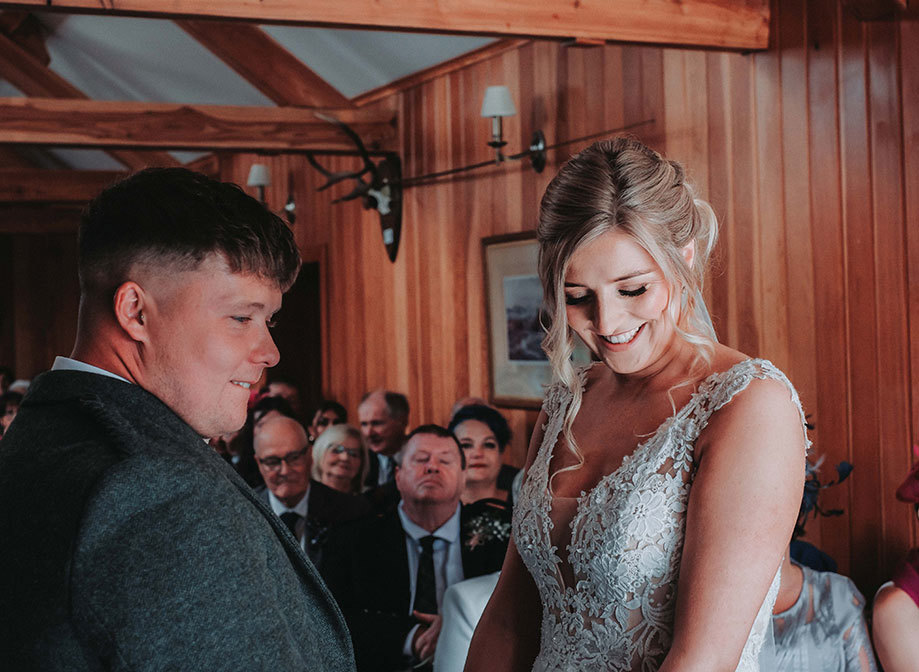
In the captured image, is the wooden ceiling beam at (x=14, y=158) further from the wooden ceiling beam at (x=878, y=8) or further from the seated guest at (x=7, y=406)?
the wooden ceiling beam at (x=878, y=8)

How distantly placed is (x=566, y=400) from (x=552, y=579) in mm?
309

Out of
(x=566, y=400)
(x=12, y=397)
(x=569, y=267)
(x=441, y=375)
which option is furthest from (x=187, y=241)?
(x=12, y=397)

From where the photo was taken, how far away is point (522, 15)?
341 centimetres

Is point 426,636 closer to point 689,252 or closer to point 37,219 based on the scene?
point 689,252

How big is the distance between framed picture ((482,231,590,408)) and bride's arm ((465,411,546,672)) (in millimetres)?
3327

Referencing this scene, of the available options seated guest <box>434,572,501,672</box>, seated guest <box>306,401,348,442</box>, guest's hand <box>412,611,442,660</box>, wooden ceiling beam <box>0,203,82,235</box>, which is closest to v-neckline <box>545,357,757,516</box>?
seated guest <box>434,572,501,672</box>

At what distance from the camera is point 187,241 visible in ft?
3.10

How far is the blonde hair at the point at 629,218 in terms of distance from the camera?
139 centimetres

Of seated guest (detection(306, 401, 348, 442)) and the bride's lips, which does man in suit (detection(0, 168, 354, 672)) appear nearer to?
the bride's lips

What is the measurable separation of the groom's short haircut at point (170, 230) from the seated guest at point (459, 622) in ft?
4.60

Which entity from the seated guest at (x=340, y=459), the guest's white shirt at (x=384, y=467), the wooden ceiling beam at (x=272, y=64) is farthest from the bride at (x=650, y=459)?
the wooden ceiling beam at (x=272, y=64)

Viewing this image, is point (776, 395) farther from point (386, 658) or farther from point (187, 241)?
point (386, 658)

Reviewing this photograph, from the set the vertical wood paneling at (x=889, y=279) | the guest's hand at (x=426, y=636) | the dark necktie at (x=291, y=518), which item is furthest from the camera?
the dark necktie at (x=291, y=518)

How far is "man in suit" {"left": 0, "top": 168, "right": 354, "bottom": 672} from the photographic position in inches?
32.2
